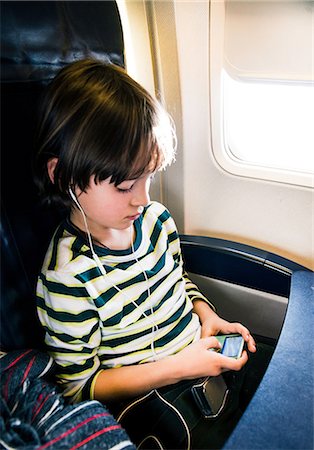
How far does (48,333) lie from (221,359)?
15.1 inches

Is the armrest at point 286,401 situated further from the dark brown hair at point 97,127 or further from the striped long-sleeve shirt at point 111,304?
the dark brown hair at point 97,127

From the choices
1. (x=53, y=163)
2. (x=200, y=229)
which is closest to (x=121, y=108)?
(x=53, y=163)

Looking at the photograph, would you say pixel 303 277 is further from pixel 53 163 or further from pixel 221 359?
pixel 53 163

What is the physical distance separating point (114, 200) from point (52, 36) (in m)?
0.36

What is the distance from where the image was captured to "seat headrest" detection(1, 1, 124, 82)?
28.7 inches

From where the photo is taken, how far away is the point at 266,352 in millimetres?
1096

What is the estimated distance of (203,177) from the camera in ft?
4.24

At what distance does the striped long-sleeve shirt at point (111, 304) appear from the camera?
784 mm

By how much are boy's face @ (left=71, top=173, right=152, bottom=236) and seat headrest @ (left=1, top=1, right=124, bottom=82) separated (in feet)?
0.86

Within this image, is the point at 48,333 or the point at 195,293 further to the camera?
the point at 195,293

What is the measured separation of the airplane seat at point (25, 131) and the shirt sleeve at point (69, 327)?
4cm

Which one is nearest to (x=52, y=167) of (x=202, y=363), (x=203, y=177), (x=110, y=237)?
(x=110, y=237)

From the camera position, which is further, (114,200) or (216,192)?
(216,192)

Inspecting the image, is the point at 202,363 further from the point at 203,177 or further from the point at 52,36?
the point at 52,36
